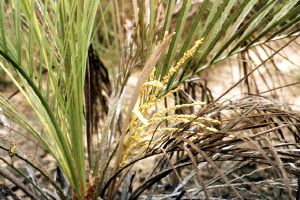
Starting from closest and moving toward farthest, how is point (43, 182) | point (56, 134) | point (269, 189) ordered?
point (56, 134) < point (269, 189) < point (43, 182)

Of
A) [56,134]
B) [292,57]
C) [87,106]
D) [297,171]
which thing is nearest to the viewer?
[297,171]

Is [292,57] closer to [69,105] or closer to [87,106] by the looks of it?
[87,106]

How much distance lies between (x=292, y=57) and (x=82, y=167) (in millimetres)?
2516

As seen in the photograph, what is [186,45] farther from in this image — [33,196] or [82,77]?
[33,196]

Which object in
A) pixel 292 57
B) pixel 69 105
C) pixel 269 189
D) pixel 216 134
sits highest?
pixel 292 57

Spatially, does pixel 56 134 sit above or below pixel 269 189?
above

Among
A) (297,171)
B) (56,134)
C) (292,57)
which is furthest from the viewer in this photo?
(292,57)

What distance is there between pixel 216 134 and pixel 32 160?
0.39m

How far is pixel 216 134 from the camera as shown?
81 centimetres

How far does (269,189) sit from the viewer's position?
1802 mm

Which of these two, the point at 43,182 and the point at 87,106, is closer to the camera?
A: the point at 87,106

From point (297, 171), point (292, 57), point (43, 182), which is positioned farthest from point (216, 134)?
point (292, 57)

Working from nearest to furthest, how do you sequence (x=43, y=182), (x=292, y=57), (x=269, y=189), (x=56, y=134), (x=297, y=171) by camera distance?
(x=297, y=171)
(x=56, y=134)
(x=269, y=189)
(x=43, y=182)
(x=292, y=57)

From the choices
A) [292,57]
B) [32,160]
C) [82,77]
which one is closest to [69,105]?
[82,77]
